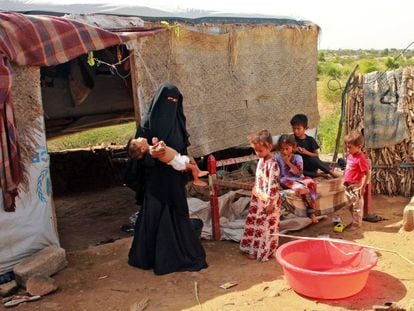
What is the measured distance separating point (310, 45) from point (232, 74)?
72.5 inches

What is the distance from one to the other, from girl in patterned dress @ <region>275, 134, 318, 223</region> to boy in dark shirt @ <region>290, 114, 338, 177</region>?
0.31 m

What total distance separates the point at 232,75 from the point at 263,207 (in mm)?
2423

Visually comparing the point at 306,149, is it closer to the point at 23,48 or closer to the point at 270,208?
the point at 270,208

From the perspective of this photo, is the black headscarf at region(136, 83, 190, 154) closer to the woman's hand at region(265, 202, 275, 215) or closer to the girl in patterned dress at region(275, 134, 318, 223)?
the woman's hand at region(265, 202, 275, 215)

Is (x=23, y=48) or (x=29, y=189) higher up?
(x=23, y=48)

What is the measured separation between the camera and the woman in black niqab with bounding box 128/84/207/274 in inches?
174

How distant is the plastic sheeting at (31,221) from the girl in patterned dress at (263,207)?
76.6 inches

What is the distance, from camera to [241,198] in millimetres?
6223

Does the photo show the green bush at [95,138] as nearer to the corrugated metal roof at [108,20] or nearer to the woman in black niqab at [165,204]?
the corrugated metal roof at [108,20]

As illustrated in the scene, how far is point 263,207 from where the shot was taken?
15.8 ft

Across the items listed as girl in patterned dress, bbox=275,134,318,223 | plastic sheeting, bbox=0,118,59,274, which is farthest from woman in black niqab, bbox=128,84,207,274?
girl in patterned dress, bbox=275,134,318,223

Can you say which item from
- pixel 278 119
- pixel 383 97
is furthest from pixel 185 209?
pixel 383 97

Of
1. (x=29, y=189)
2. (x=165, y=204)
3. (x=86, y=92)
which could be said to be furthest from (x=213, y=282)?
(x=86, y=92)

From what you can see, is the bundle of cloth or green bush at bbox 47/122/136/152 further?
green bush at bbox 47/122/136/152
